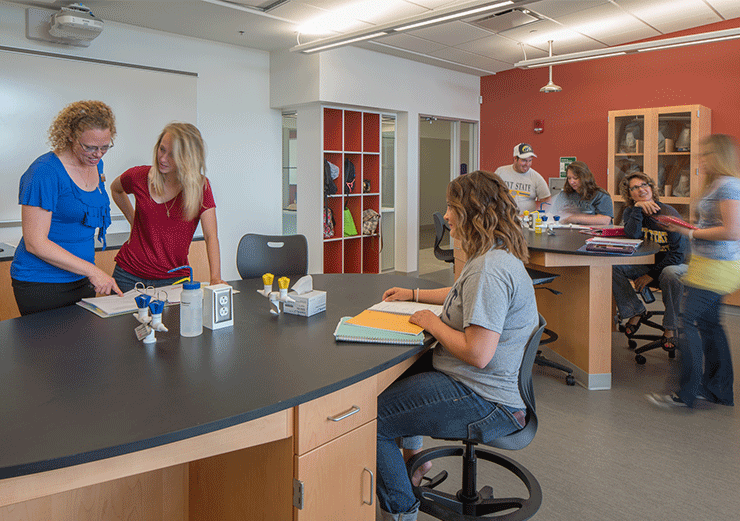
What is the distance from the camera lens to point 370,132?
6883 mm

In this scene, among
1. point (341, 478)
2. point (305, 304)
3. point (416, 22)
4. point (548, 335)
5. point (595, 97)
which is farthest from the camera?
point (595, 97)

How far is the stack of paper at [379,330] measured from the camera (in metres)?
1.72

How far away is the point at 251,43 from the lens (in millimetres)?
5859

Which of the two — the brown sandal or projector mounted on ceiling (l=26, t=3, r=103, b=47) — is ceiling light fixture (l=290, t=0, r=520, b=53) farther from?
the brown sandal

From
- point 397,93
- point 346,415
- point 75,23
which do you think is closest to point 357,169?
point 397,93

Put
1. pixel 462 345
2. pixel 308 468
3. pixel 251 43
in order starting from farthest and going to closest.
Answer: pixel 251 43 → pixel 462 345 → pixel 308 468

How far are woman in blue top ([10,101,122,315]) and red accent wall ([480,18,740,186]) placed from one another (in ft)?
19.1

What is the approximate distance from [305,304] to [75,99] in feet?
13.1

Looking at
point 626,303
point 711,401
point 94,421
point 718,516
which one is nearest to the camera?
point 94,421

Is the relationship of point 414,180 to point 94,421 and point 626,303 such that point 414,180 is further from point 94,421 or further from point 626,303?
point 94,421

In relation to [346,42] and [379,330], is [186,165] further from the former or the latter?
[346,42]

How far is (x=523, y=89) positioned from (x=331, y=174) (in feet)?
10.8

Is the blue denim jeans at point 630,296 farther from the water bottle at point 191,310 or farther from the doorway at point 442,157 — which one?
the doorway at point 442,157

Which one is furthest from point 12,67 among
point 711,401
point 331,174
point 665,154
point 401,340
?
point 665,154
